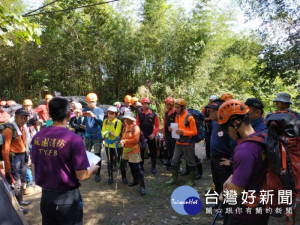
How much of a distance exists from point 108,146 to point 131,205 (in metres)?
1.40

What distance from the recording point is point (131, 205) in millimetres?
4285

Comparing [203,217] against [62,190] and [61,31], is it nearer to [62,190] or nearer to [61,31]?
[62,190]

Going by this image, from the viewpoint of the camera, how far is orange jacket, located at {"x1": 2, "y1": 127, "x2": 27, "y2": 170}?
12.0 feet

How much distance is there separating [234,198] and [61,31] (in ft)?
47.0

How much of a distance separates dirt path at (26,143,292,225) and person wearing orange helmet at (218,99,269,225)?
1944 mm

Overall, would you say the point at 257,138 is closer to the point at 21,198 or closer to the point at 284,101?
the point at 284,101

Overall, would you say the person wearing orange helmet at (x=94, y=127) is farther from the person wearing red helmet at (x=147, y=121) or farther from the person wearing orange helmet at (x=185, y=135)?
the person wearing orange helmet at (x=185, y=135)

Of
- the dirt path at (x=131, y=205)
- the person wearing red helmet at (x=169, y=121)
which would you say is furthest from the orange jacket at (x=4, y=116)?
the person wearing red helmet at (x=169, y=121)

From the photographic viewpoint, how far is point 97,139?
17.6ft

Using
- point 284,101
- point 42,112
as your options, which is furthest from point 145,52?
point 284,101

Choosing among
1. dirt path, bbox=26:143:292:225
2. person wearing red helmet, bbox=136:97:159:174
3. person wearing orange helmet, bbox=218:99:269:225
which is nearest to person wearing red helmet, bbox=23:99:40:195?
dirt path, bbox=26:143:292:225

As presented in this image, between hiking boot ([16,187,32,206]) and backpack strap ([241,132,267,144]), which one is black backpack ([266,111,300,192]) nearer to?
backpack strap ([241,132,267,144])

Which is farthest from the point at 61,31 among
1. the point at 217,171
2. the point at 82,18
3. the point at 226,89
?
the point at 217,171

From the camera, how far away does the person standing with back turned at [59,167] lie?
206 centimetres
